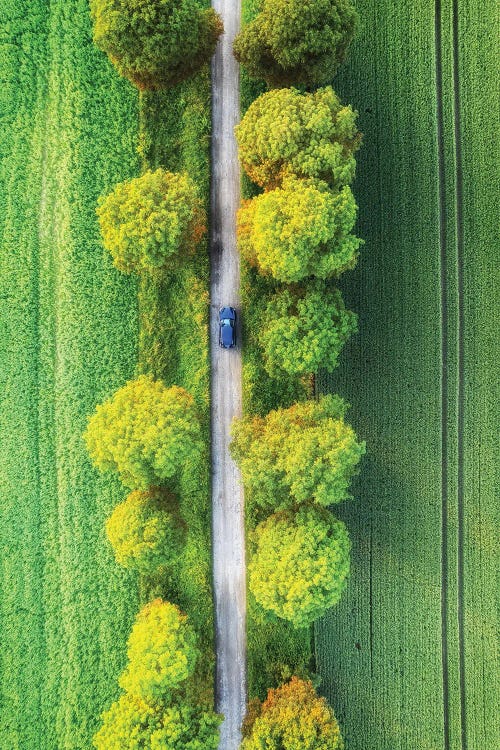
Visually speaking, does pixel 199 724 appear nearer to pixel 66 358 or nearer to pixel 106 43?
pixel 66 358

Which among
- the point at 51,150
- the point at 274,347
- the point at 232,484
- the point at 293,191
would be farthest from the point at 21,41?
the point at 232,484

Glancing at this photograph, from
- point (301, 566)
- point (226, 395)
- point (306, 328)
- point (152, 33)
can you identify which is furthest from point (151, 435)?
point (152, 33)

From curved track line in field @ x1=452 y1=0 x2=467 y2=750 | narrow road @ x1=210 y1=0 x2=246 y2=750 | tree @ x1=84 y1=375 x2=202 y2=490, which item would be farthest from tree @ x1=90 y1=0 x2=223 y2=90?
tree @ x1=84 y1=375 x2=202 y2=490

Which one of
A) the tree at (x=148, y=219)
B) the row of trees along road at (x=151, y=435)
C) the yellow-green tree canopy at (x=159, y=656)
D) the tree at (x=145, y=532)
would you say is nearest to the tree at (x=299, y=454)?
the row of trees along road at (x=151, y=435)

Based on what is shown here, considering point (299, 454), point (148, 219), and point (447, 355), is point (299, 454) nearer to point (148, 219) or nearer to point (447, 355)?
point (447, 355)

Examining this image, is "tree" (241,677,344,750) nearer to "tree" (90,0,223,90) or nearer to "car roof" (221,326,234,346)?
"car roof" (221,326,234,346)

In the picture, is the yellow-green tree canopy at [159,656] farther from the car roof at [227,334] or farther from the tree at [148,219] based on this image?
the tree at [148,219]

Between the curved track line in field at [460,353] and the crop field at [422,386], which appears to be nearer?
the crop field at [422,386]
